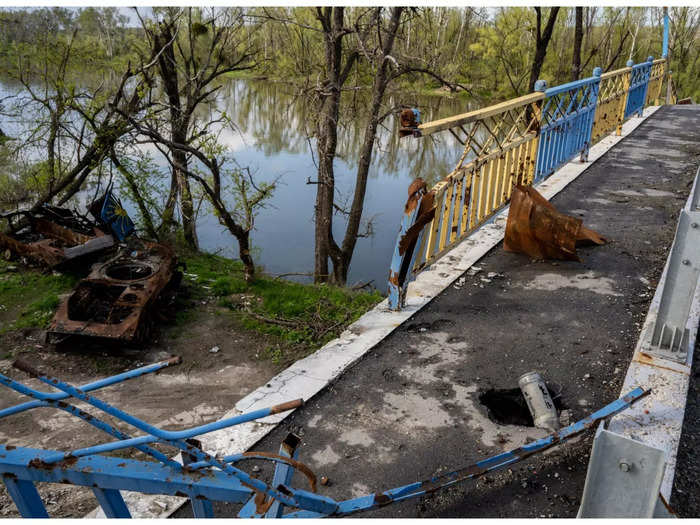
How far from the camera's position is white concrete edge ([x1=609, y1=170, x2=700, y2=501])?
3.05 m

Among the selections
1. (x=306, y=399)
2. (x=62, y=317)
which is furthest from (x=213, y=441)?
(x=62, y=317)

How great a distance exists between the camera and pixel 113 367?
23.6ft

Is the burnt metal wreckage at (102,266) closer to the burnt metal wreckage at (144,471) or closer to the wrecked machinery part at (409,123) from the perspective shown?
the wrecked machinery part at (409,123)

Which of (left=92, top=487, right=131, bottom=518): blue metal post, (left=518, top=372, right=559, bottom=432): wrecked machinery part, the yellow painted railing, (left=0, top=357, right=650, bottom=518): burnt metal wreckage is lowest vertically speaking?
(left=518, top=372, right=559, bottom=432): wrecked machinery part

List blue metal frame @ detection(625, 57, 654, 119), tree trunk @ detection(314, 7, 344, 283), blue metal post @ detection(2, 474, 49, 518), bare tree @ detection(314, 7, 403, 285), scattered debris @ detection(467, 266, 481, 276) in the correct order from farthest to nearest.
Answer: blue metal frame @ detection(625, 57, 654, 119)
tree trunk @ detection(314, 7, 344, 283)
bare tree @ detection(314, 7, 403, 285)
scattered debris @ detection(467, 266, 481, 276)
blue metal post @ detection(2, 474, 49, 518)

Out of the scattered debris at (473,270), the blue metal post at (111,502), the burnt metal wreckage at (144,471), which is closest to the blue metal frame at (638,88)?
the scattered debris at (473,270)

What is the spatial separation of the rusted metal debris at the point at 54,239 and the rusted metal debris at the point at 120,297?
1.25 metres

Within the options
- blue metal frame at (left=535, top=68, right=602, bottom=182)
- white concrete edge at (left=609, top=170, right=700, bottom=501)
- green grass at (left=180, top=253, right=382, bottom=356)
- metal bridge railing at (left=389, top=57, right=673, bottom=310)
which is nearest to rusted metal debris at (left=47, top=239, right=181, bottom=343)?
green grass at (left=180, top=253, right=382, bottom=356)

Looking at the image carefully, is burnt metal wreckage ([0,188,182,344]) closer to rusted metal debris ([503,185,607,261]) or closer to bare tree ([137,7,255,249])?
bare tree ([137,7,255,249])

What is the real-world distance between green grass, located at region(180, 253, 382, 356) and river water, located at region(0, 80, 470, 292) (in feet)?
9.76

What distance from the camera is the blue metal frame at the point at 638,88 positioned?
1291cm

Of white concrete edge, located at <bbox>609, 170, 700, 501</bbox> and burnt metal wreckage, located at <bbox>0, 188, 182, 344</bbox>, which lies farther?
burnt metal wreckage, located at <bbox>0, 188, 182, 344</bbox>

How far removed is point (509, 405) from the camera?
3.66 metres

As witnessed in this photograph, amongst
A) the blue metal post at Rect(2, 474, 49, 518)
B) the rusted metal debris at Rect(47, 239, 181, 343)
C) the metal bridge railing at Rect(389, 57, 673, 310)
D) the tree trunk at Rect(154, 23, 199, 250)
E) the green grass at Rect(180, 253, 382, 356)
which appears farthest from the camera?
the tree trunk at Rect(154, 23, 199, 250)
